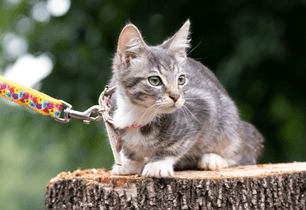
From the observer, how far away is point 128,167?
217 cm

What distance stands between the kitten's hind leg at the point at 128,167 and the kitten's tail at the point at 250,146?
37.2 inches

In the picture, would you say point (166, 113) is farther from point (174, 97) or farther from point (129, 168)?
point (129, 168)

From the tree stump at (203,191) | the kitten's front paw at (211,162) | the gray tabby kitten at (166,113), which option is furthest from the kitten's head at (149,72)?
the kitten's front paw at (211,162)

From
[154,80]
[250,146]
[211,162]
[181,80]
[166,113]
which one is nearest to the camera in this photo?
[154,80]

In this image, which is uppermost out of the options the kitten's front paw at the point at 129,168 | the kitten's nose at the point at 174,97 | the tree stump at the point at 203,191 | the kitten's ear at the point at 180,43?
the kitten's ear at the point at 180,43

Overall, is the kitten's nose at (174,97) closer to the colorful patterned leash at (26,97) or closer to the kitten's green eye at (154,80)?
the kitten's green eye at (154,80)

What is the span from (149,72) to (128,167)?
689 millimetres

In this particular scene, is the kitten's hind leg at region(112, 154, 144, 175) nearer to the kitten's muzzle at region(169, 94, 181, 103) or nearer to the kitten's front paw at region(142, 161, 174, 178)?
the kitten's front paw at region(142, 161, 174, 178)

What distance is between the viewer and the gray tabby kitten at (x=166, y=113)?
1888 mm

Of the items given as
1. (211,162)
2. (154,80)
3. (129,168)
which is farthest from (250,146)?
(154,80)

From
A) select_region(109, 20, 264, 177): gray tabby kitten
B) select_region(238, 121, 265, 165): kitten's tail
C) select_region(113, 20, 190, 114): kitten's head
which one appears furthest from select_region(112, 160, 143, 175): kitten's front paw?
select_region(238, 121, 265, 165): kitten's tail

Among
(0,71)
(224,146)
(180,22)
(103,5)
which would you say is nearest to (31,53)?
(0,71)

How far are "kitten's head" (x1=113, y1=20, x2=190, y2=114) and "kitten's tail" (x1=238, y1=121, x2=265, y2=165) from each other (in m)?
1.06

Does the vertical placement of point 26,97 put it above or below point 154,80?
below
